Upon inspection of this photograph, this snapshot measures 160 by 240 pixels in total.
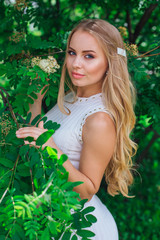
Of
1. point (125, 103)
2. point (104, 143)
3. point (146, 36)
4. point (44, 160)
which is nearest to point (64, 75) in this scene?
point (125, 103)

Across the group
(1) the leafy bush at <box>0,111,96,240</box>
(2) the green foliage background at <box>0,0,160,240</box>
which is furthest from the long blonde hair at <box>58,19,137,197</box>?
(1) the leafy bush at <box>0,111,96,240</box>

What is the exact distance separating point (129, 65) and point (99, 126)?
27.7 inches

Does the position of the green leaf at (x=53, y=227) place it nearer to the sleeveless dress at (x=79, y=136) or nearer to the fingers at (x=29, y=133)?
the fingers at (x=29, y=133)

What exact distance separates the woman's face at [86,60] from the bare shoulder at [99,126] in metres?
0.24

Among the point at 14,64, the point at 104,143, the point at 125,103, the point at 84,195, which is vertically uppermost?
the point at 14,64

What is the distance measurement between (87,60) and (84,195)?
0.82 meters

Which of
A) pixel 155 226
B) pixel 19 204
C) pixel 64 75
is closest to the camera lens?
pixel 19 204

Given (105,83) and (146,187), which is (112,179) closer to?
(105,83)

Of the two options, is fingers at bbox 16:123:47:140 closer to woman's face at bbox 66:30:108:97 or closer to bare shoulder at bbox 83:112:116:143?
bare shoulder at bbox 83:112:116:143

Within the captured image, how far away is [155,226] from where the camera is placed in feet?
11.5

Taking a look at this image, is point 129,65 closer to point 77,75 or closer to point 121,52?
point 121,52

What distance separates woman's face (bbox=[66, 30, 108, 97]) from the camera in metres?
1.60

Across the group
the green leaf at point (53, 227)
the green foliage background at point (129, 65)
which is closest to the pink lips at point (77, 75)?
the green foliage background at point (129, 65)

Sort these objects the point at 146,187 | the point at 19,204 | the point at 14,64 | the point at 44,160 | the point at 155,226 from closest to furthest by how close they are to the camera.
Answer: the point at 19,204
the point at 44,160
the point at 14,64
the point at 155,226
the point at 146,187
